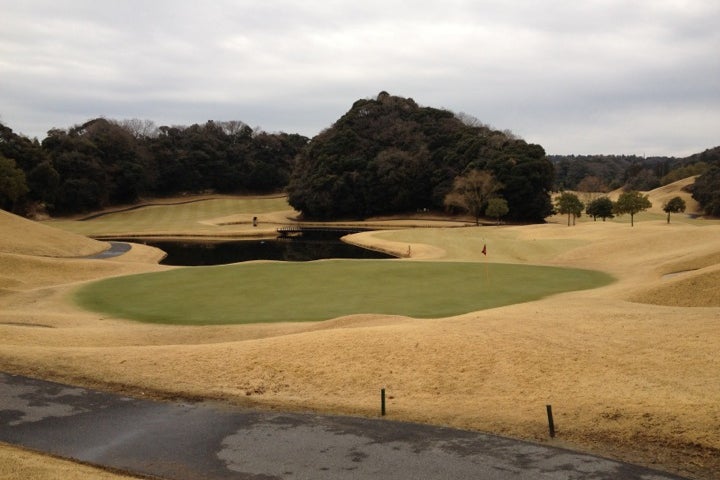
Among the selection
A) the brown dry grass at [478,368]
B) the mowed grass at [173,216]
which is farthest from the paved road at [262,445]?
the mowed grass at [173,216]

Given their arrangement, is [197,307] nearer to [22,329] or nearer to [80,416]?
[22,329]

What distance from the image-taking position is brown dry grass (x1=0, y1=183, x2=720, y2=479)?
10688 millimetres

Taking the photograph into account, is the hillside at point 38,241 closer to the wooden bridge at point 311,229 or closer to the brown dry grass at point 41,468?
the wooden bridge at point 311,229

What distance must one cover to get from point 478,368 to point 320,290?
1592cm

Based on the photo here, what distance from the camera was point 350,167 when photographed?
9056cm

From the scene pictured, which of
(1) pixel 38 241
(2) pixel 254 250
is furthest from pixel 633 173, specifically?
(1) pixel 38 241

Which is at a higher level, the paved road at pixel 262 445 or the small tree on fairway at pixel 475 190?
the small tree on fairway at pixel 475 190

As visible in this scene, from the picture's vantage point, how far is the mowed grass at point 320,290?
24688 millimetres

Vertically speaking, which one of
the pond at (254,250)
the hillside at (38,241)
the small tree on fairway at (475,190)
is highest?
the small tree on fairway at (475,190)

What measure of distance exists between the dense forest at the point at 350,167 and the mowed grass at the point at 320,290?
46.4m

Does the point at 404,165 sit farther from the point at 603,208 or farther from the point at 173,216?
the point at 173,216

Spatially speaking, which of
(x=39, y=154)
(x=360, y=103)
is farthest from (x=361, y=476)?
(x=360, y=103)

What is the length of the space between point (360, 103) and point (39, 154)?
157 ft

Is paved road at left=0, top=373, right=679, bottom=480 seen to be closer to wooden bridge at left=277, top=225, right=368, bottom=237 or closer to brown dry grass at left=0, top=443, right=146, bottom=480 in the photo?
brown dry grass at left=0, top=443, right=146, bottom=480
